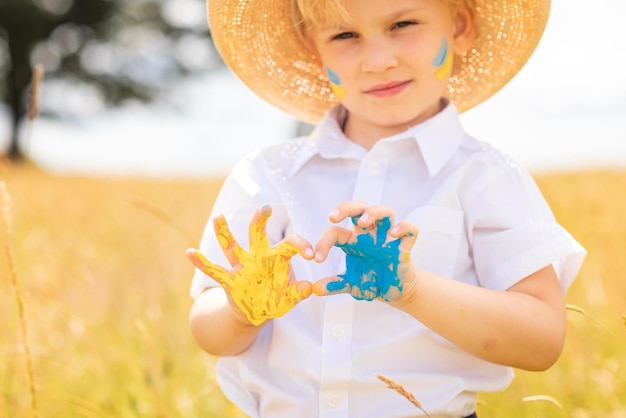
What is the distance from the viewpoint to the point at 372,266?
1290 millimetres

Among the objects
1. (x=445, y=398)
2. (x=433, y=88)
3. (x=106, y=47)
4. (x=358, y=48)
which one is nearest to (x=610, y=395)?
(x=445, y=398)

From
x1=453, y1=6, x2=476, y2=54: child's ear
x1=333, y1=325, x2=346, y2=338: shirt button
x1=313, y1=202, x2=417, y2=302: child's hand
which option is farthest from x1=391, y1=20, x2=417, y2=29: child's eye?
x1=333, y1=325, x2=346, y2=338: shirt button

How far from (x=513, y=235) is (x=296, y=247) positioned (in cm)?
52

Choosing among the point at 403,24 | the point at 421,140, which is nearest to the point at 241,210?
the point at 421,140

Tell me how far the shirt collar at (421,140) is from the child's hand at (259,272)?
0.45 meters

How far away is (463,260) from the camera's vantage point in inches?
64.0

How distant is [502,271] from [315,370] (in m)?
0.43

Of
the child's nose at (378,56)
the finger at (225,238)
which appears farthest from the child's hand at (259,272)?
the child's nose at (378,56)

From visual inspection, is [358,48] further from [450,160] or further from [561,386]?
[561,386]

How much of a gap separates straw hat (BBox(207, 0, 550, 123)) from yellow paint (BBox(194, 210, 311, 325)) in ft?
2.60

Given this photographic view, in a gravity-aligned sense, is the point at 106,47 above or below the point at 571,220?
below

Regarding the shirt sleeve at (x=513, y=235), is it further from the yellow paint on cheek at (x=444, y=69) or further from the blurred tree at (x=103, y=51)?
the blurred tree at (x=103, y=51)

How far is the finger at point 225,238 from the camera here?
4.35 feet

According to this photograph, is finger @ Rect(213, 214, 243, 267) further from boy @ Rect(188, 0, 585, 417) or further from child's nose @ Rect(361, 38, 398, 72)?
child's nose @ Rect(361, 38, 398, 72)
